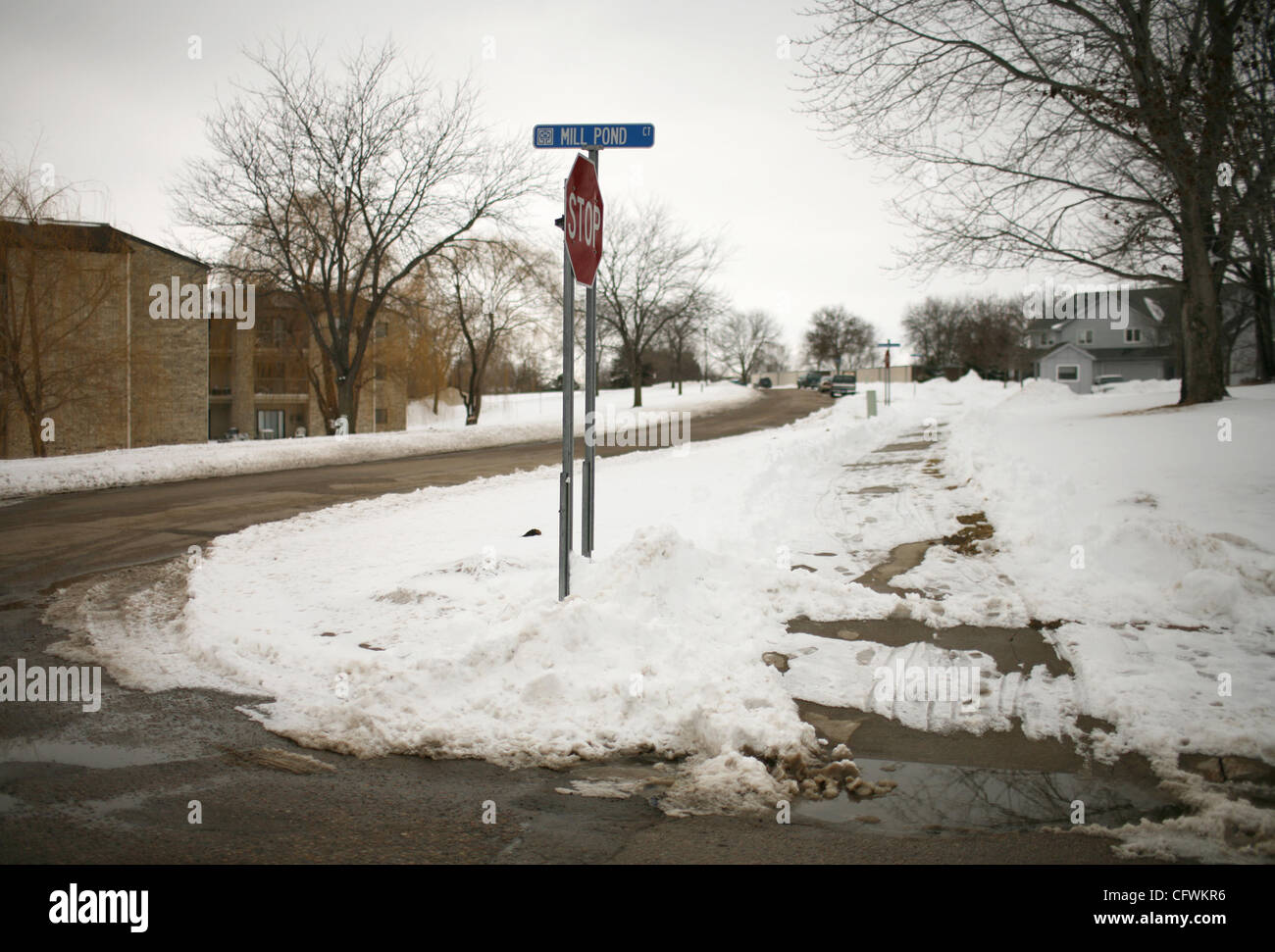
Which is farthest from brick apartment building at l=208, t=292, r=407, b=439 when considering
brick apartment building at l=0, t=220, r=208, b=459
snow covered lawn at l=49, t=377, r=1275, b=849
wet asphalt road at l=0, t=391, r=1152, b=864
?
wet asphalt road at l=0, t=391, r=1152, b=864

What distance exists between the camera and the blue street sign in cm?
575

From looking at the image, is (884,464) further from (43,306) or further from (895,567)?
(43,306)

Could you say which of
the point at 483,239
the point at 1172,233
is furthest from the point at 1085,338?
the point at 483,239

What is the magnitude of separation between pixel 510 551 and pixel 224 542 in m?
3.58

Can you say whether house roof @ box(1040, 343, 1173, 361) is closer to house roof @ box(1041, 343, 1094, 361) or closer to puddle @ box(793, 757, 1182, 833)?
house roof @ box(1041, 343, 1094, 361)

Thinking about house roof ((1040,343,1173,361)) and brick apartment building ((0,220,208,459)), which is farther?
house roof ((1040,343,1173,361))

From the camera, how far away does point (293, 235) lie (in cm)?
2708

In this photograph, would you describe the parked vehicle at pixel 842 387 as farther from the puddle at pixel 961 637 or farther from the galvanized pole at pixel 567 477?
the galvanized pole at pixel 567 477
